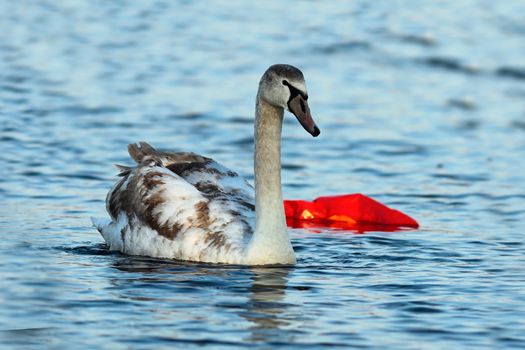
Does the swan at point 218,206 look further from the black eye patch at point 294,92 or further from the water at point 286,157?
the water at point 286,157

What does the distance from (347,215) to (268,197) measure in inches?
115

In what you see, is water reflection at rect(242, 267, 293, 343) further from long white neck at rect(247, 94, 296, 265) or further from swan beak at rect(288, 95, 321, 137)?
swan beak at rect(288, 95, 321, 137)

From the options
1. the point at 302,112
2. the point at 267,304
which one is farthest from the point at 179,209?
the point at 267,304

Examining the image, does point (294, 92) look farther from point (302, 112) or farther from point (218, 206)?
point (218, 206)

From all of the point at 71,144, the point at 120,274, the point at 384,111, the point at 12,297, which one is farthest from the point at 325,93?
the point at 12,297

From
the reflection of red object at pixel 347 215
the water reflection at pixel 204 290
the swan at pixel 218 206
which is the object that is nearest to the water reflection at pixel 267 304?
the water reflection at pixel 204 290

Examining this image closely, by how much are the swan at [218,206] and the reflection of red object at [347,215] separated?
1557 mm

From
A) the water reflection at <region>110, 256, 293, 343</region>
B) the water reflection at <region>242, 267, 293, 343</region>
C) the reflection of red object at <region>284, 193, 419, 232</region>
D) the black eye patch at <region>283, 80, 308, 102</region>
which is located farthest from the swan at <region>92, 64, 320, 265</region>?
the reflection of red object at <region>284, 193, 419, 232</region>

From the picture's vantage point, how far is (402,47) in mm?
28484

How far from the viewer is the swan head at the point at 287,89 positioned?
13.1 m

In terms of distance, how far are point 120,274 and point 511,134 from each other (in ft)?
31.8

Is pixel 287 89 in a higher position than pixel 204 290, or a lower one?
higher

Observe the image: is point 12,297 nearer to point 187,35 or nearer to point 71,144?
point 71,144

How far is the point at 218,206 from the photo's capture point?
14.0 m
